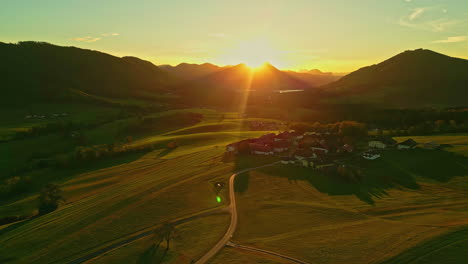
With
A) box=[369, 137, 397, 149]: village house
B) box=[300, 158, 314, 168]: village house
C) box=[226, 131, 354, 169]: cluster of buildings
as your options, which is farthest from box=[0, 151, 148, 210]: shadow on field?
box=[369, 137, 397, 149]: village house

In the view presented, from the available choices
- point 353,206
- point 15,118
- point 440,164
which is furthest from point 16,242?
point 15,118

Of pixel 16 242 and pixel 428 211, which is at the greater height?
pixel 428 211

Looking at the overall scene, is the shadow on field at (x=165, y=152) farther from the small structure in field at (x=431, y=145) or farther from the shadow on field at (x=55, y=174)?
the small structure in field at (x=431, y=145)

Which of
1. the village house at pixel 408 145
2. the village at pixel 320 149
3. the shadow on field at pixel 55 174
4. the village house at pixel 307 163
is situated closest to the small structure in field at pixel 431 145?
the village at pixel 320 149

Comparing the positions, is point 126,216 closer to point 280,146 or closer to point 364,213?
point 364,213

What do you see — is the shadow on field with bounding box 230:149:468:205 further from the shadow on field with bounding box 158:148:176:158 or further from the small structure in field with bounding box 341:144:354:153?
the shadow on field with bounding box 158:148:176:158

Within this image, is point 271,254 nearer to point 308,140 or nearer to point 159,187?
point 159,187
